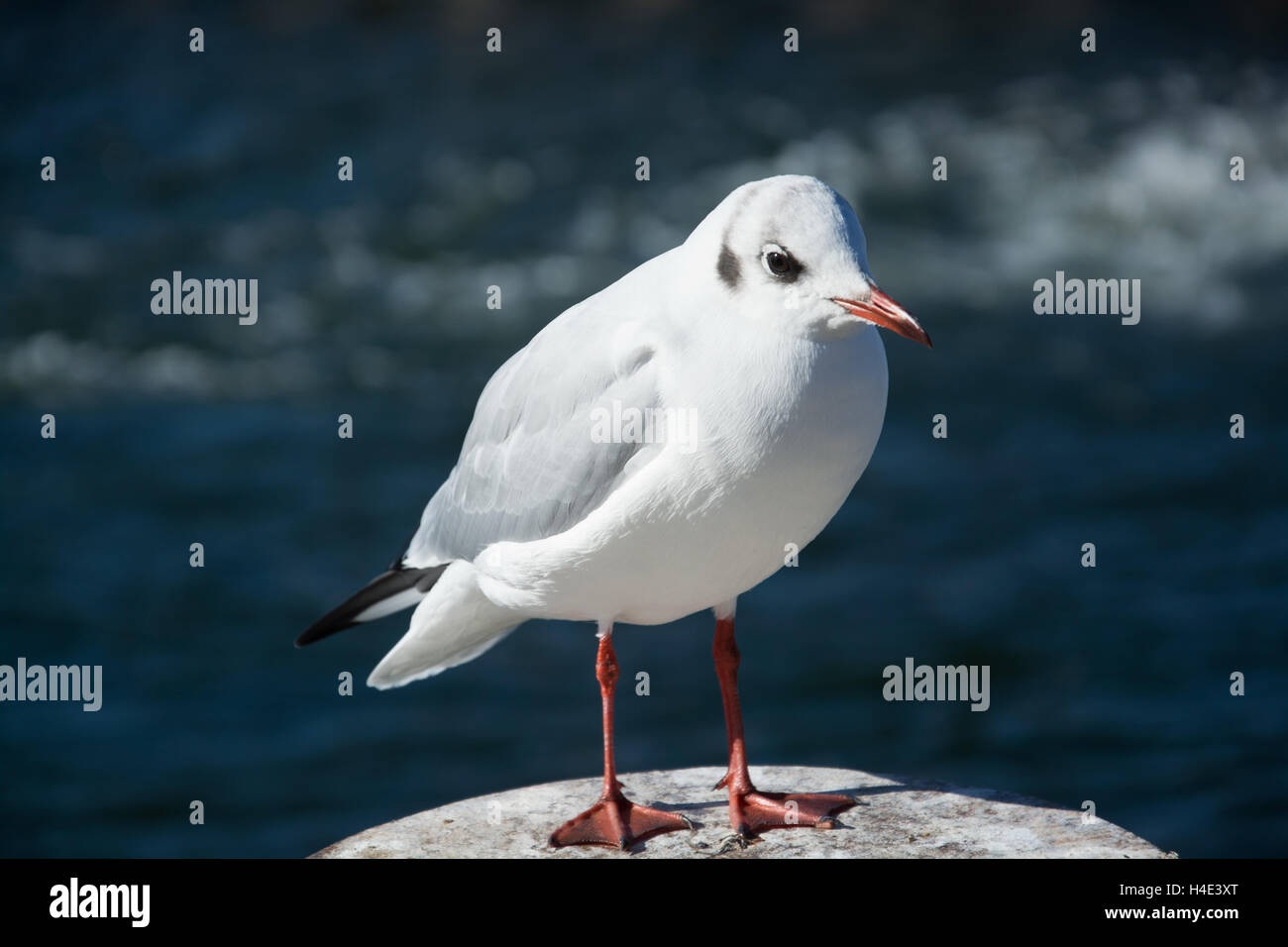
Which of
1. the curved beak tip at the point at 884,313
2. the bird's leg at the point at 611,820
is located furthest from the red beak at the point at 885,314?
the bird's leg at the point at 611,820

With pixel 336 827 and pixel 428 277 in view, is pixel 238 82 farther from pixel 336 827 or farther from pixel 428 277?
pixel 336 827

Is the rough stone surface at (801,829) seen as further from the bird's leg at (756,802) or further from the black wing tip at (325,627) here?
the black wing tip at (325,627)

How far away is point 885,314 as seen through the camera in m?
4.79

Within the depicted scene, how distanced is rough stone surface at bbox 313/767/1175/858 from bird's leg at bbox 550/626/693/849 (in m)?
0.04

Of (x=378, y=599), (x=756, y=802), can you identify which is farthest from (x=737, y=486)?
(x=378, y=599)

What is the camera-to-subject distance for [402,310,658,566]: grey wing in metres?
5.39

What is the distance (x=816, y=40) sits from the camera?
23328mm

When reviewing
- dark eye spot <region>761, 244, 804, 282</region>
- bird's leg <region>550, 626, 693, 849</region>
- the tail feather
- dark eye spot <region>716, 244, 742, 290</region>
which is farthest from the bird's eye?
the tail feather

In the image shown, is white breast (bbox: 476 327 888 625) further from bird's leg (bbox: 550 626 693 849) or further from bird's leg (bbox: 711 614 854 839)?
bird's leg (bbox: 711 614 854 839)

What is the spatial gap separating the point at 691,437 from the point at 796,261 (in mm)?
643

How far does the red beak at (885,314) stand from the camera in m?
4.75

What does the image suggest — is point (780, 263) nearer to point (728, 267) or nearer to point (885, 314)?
point (728, 267)
